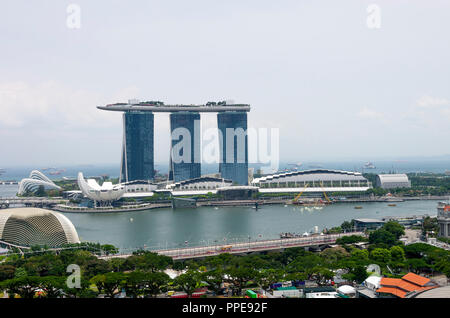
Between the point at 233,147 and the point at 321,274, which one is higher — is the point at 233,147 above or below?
above

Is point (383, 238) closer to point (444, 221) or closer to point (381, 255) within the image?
point (444, 221)

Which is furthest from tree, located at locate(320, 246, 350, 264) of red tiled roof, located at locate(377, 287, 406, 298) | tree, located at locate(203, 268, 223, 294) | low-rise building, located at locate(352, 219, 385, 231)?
low-rise building, located at locate(352, 219, 385, 231)

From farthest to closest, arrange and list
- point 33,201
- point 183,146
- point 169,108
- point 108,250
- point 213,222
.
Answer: point 183,146 → point 169,108 → point 33,201 → point 213,222 → point 108,250

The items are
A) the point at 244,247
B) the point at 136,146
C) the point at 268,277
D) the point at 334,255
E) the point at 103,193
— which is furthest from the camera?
the point at 136,146

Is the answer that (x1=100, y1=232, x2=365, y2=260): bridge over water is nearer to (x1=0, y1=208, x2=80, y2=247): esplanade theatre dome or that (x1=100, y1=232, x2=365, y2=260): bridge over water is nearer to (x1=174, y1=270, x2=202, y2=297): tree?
(x1=0, y1=208, x2=80, y2=247): esplanade theatre dome

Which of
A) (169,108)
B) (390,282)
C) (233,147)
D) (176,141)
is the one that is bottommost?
(390,282)

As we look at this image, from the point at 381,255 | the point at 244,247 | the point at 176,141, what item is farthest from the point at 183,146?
the point at 381,255
